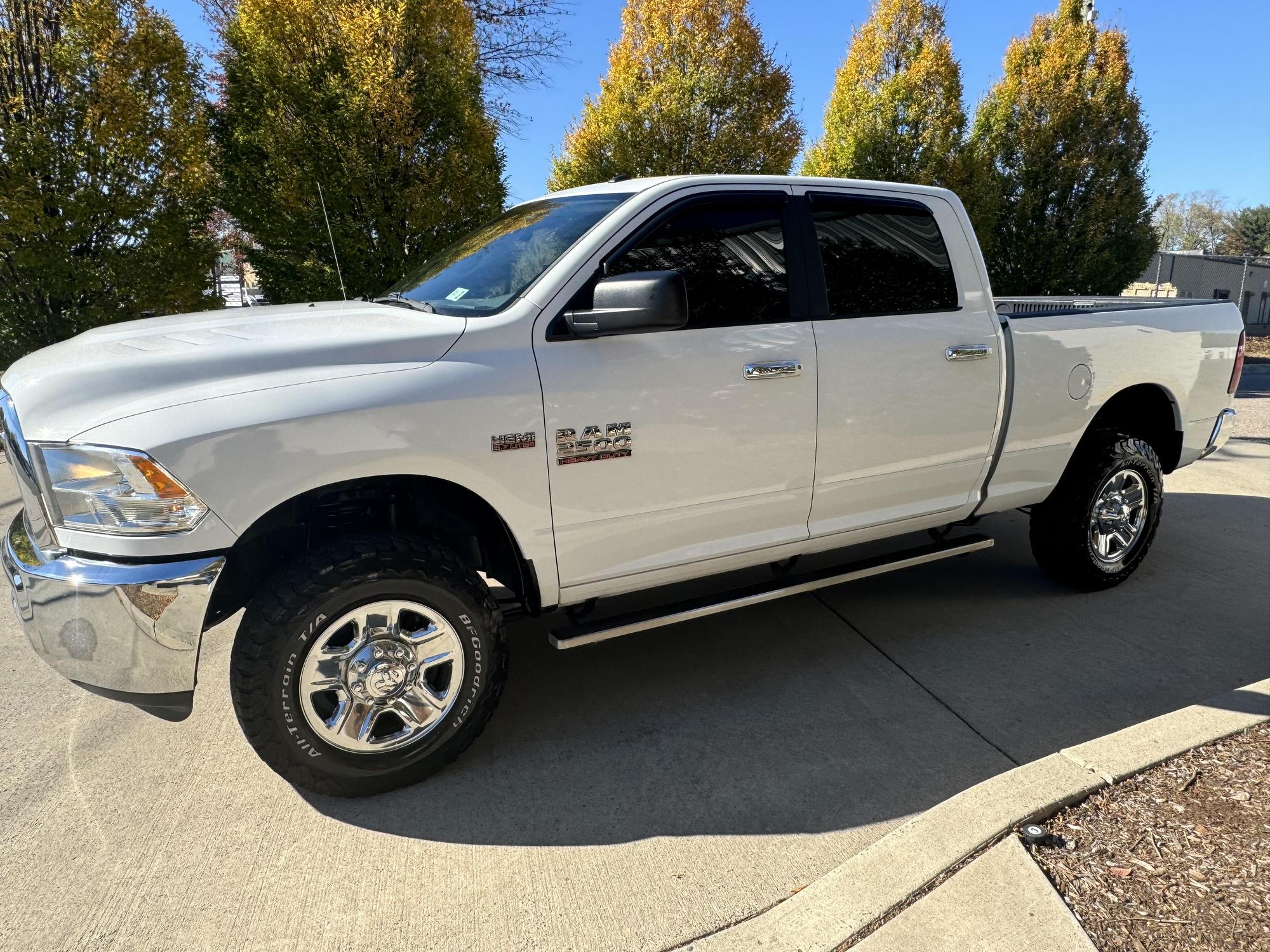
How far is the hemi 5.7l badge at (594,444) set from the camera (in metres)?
2.86

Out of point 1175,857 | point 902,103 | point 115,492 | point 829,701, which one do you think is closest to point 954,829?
point 1175,857

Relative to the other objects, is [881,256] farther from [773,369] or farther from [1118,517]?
[1118,517]

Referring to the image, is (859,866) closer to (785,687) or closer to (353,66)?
(785,687)

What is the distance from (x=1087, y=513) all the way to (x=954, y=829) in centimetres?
256

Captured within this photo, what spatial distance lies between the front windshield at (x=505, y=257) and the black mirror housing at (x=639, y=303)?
384mm

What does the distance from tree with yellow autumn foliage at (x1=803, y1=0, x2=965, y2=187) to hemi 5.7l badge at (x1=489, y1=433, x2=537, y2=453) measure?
13.6 m

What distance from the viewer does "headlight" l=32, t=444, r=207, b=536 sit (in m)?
Result: 2.32

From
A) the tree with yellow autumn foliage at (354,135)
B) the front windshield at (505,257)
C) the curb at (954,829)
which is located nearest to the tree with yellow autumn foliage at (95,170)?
the tree with yellow autumn foliage at (354,135)

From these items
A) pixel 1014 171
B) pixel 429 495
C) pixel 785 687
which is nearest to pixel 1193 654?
pixel 785 687

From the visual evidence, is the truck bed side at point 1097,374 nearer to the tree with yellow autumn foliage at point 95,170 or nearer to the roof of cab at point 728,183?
the roof of cab at point 728,183

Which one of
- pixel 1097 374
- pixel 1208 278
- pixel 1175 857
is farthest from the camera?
pixel 1208 278

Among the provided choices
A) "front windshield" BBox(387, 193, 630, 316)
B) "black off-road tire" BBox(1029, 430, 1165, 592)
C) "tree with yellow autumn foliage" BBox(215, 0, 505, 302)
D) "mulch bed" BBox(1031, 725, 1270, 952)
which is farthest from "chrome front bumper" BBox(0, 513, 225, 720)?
"tree with yellow autumn foliage" BBox(215, 0, 505, 302)

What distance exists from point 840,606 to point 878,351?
156 cm

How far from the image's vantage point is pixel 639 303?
8.91ft
